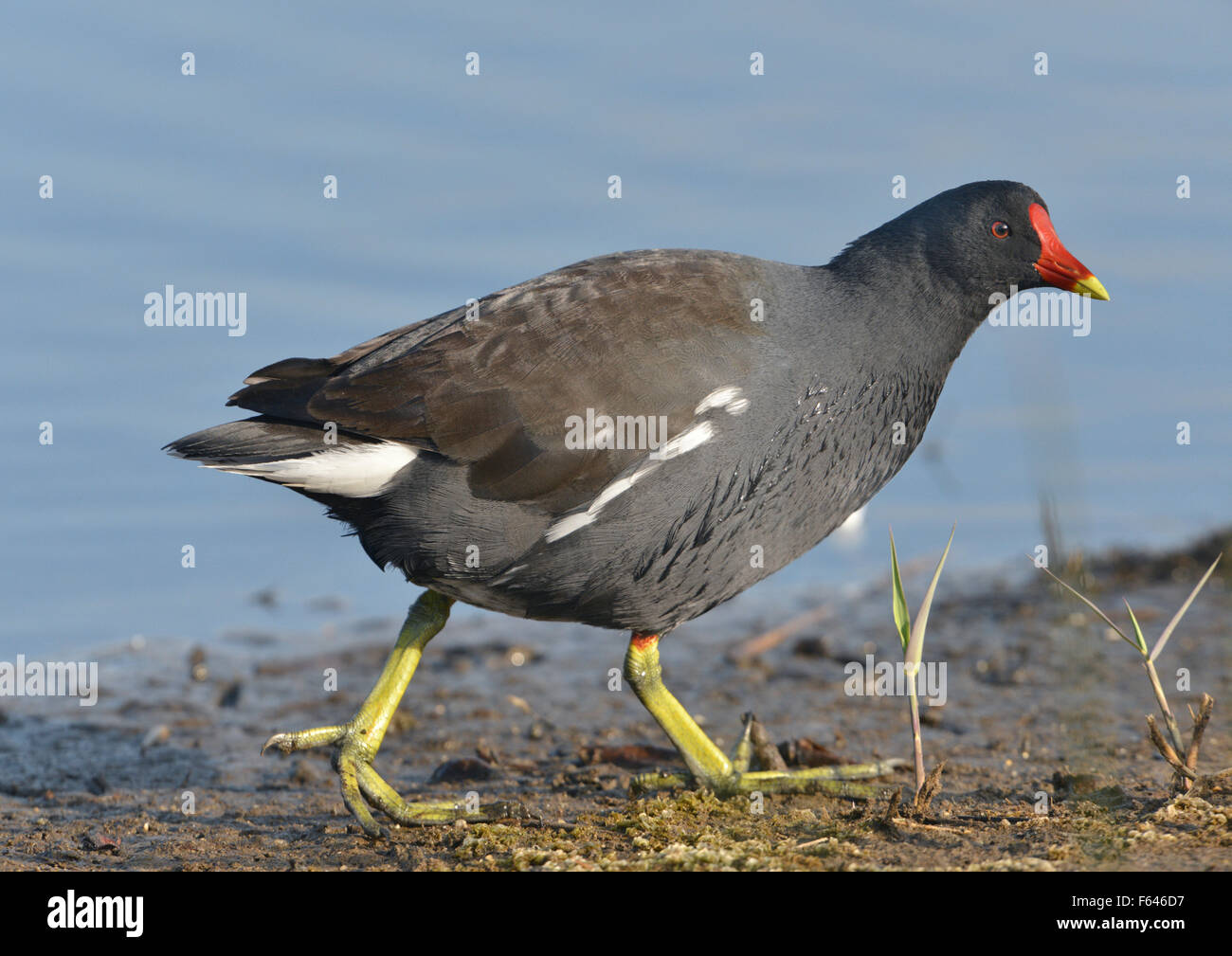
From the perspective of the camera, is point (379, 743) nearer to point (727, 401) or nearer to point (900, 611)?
point (727, 401)

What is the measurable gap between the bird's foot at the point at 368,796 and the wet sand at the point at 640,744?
0.10m

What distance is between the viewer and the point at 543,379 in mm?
4277

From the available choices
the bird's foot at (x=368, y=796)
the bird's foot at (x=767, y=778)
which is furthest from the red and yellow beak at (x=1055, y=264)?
the bird's foot at (x=368, y=796)

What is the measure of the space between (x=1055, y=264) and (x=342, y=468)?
Answer: 2642 millimetres

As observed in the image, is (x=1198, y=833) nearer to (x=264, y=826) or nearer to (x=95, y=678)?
(x=264, y=826)

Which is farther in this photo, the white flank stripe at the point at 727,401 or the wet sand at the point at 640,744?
the white flank stripe at the point at 727,401

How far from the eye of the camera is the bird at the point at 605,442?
14.0ft

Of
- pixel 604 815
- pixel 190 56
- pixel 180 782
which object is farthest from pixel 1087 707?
pixel 190 56

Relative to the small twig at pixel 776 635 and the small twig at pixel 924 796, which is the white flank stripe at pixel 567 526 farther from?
the small twig at pixel 776 635

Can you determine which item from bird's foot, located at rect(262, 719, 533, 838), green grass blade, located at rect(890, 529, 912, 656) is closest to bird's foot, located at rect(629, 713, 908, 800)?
bird's foot, located at rect(262, 719, 533, 838)
